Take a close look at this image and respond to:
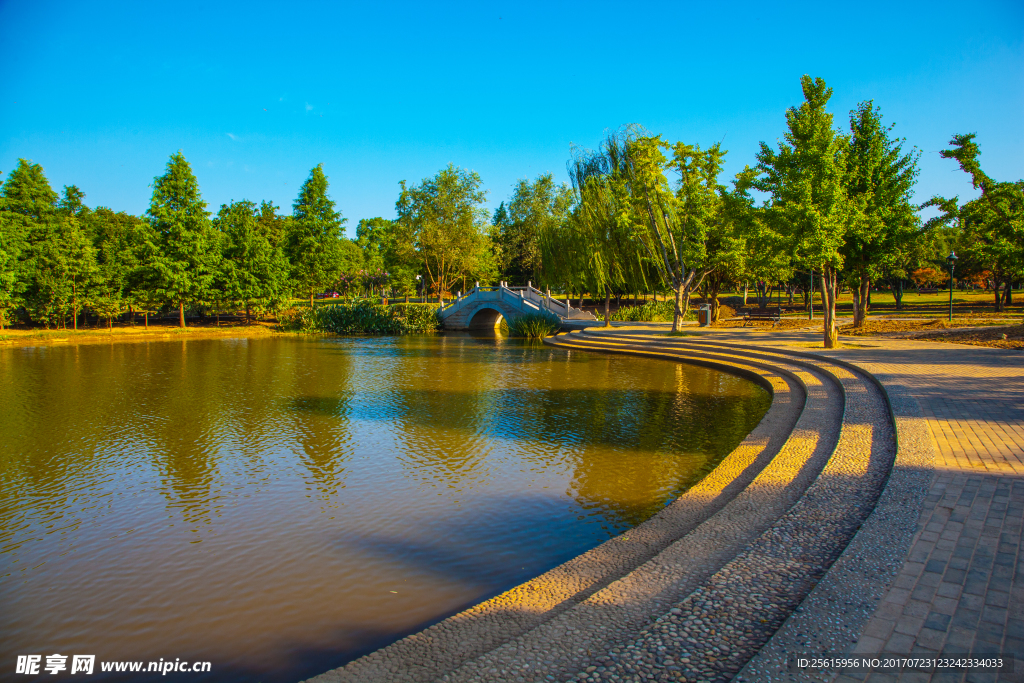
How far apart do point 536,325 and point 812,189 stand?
20758 millimetres

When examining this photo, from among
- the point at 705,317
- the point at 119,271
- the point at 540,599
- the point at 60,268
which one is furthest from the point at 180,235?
the point at 540,599

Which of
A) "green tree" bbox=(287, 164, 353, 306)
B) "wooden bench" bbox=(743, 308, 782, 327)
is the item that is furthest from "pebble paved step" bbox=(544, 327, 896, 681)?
"green tree" bbox=(287, 164, 353, 306)

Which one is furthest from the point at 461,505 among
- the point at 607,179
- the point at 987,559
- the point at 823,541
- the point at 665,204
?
the point at 607,179

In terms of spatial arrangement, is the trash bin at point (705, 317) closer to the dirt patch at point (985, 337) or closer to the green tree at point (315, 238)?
the dirt patch at point (985, 337)

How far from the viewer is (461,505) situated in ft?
25.4

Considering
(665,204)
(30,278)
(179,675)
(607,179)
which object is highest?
(607,179)

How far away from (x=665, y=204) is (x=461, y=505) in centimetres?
2242

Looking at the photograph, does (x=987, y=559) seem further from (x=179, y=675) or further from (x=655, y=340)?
(x=655, y=340)

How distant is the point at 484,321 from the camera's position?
4734cm

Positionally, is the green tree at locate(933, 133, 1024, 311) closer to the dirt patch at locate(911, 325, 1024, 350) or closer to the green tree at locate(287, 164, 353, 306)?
the dirt patch at locate(911, 325, 1024, 350)

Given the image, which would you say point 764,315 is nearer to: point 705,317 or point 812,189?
point 705,317

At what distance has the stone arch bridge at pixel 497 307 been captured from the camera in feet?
126

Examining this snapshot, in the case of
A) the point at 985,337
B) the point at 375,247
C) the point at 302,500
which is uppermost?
the point at 375,247

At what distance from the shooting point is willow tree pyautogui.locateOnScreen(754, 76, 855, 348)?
57.4ft
